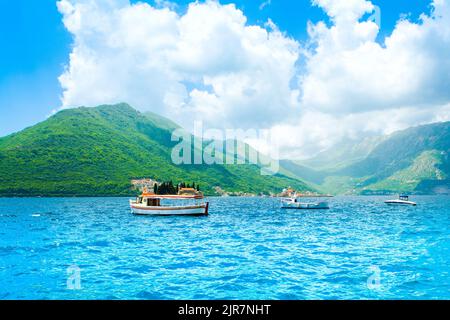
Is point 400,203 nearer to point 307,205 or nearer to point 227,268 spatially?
point 307,205

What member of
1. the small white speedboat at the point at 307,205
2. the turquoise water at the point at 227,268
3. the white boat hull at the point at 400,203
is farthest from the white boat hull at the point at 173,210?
the white boat hull at the point at 400,203

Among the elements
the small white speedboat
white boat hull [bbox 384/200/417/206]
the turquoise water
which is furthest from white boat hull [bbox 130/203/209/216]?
white boat hull [bbox 384/200/417/206]

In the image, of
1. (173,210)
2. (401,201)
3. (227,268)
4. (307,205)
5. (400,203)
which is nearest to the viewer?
(227,268)

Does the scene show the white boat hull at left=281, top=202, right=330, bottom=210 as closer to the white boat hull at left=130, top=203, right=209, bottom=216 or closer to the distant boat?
the distant boat

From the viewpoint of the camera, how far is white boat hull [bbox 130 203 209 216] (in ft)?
309

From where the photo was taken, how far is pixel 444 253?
36562 millimetres

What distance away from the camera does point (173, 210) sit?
94562 millimetres

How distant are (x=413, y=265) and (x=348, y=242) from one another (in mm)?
14194

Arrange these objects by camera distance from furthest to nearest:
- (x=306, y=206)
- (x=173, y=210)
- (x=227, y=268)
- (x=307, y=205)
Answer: (x=307, y=205), (x=306, y=206), (x=173, y=210), (x=227, y=268)

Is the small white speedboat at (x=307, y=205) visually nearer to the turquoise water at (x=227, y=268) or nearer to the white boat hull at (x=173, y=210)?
the white boat hull at (x=173, y=210)

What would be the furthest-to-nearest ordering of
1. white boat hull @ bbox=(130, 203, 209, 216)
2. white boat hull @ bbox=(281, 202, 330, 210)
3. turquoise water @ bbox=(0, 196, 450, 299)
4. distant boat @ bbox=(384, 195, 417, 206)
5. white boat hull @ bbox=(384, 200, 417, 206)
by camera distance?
distant boat @ bbox=(384, 195, 417, 206) < white boat hull @ bbox=(384, 200, 417, 206) < white boat hull @ bbox=(281, 202, 330, 210) < white boat hull @ bbox=(130, 203, 209, 216) < turquoise water @ bbox=(0, 196, 450, 299)

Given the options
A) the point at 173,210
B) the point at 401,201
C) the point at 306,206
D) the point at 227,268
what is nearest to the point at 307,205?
the point at 306,206
